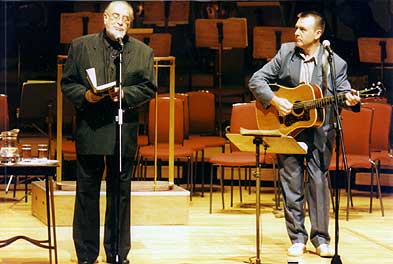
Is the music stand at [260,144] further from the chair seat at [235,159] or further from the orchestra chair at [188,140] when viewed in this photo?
the orchestra chair at [188,140]

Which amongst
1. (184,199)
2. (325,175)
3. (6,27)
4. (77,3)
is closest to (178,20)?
(77,3)

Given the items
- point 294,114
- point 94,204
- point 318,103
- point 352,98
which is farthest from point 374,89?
point 94,204

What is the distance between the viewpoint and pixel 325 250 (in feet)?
19.4

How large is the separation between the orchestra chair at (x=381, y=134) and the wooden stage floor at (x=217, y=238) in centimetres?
51

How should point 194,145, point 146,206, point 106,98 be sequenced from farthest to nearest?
point 194,145 → point 146,206 → point 106,98

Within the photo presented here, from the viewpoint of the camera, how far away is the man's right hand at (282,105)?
5.79 meters

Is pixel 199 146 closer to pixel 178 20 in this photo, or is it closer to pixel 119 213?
pixel 178 20

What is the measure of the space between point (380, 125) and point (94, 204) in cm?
348

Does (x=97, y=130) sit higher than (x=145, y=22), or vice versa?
(x=145, y=22)

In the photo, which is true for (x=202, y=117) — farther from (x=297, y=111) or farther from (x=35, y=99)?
(x=297, y=111)

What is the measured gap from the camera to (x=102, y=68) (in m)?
5.42

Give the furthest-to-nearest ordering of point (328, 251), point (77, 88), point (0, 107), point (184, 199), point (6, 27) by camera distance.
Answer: point (6, 27) → point (0, 107) → point (184, 199) → point (328, 251) → point (77, 88)

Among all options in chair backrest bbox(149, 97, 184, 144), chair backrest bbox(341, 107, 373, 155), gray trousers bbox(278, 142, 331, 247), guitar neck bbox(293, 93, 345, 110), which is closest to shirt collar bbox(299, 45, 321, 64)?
guitar neck bbox(293, 93, 345, 110)

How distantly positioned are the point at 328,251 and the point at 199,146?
2.67m
